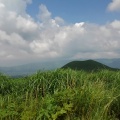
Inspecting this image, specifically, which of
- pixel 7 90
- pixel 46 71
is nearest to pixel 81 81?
pixel 46 71

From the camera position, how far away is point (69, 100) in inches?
424

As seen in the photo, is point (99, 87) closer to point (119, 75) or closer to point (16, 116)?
point (16, 116)

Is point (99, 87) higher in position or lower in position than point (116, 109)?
higher

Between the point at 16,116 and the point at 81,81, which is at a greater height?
the point at 81,81

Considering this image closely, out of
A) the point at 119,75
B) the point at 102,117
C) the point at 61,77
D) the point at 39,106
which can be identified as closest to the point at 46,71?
the point at 61,77

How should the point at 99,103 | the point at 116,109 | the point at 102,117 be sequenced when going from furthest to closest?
the point at 116,109
the point at 99,103
the point at 102,117

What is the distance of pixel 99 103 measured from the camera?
10.8 metres

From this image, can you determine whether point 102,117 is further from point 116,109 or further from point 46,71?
point 46,71

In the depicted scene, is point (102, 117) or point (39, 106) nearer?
point (102, 117)

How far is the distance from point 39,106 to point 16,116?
0.82 m

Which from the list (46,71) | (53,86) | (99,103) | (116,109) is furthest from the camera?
(46,71)

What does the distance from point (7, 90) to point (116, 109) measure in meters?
5.25

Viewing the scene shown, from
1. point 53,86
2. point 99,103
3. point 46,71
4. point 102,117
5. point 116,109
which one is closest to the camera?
point 102,117

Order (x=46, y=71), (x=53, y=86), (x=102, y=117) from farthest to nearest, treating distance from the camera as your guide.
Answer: (x=46, y=71) < (x=53, y=86) < (x=102, y=117)
